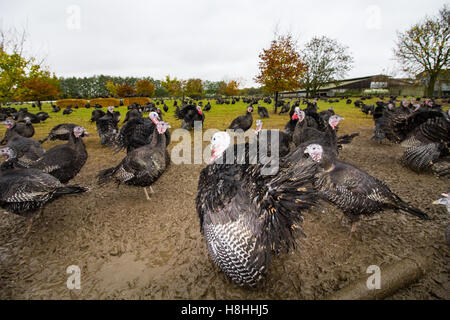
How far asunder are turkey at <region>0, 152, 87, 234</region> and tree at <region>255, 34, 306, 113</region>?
18.7 m

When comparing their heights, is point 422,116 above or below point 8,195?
above

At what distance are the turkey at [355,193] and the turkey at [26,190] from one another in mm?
4640

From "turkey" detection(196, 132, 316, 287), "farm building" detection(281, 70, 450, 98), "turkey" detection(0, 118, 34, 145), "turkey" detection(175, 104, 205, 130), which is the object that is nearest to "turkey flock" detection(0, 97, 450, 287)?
"turkey" detection(196, 132, 316, 287)

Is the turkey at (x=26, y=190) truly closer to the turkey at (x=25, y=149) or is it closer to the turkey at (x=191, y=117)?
the turkey at (x=25, y=149)

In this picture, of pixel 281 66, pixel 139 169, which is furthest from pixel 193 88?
pixel 139 169

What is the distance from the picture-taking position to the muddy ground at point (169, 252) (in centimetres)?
269

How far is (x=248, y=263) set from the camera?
2344 mm

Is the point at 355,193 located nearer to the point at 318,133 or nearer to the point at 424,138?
the point at 318,133

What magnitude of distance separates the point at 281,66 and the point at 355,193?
18.0 meters

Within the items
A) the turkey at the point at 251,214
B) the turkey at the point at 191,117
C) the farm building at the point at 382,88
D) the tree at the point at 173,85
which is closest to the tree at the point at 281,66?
the turkey at the point at 191,117

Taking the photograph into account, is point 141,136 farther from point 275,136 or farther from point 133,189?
point 275,136

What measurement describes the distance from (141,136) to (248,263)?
5.70 meters
